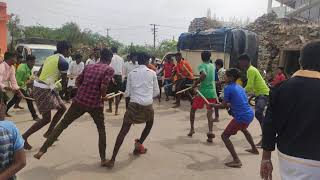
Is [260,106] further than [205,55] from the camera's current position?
No

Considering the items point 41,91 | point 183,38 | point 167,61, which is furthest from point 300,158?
point 183,38

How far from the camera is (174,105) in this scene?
44.7 ft

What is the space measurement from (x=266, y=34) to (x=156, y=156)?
51.9 ft

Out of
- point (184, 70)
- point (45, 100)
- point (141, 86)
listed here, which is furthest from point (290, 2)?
point (45, 100)

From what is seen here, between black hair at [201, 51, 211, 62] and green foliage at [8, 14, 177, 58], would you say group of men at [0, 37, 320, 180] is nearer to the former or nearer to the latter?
black hair at [201, 51, 211, 62]

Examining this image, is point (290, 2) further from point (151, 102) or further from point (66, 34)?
point (151, 102)

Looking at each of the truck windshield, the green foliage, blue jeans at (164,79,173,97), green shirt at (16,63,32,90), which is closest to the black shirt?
green shirt at (16,63,32,90)

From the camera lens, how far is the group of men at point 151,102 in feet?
10.3

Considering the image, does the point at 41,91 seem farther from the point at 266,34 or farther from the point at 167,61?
the point at 266,34

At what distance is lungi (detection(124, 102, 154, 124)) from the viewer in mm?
6488

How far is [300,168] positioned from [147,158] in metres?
4.04

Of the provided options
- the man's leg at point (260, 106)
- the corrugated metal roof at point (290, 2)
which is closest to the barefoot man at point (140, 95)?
the man's leg at point (260, 106)

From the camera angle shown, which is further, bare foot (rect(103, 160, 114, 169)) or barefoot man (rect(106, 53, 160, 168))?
barefoot man (rect(106, 53, 160, 168))

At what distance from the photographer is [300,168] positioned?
316 centimetres
